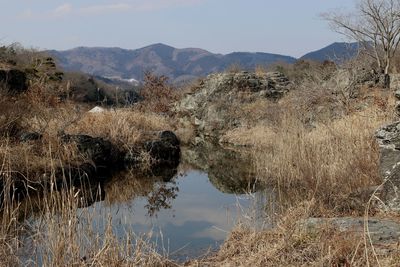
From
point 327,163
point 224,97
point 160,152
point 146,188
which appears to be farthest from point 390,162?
point 224,97

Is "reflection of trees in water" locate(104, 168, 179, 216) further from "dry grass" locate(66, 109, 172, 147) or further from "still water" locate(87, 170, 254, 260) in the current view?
"dry grass" locate(66, 109, 172, 147)

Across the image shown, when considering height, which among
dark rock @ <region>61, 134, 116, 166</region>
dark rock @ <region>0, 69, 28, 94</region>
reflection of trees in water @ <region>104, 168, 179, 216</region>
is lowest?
reflection of trees in water @ <region>104, 168, 179, 216</region>

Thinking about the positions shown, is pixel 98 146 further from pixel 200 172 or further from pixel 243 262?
pixel 243 262

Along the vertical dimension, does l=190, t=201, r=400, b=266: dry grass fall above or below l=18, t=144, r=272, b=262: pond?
above

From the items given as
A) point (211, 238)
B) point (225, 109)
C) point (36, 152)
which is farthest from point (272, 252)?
point (225, 109)

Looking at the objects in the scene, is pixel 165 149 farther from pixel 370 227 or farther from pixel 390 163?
pixel 370 227

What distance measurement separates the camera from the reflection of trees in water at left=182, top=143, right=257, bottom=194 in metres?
12.3

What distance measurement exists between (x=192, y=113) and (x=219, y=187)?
15.2 metres

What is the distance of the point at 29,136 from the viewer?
38.0ft

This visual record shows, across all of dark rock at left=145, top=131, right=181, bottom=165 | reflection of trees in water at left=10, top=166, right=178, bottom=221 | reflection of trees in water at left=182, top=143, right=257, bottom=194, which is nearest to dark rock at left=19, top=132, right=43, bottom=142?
reflection of trees in water at left=10, top=166, right=178, bottom=221

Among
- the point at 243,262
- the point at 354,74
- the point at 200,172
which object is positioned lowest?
the point at 200,172

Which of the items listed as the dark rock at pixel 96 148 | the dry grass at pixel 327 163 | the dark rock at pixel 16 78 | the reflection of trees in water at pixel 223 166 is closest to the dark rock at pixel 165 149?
the reflection of trees in water at pixel 223 166

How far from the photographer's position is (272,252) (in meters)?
4.76

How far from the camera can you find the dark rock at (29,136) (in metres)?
11.4
